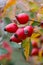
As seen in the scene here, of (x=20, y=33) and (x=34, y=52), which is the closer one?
(x=20, y=33)

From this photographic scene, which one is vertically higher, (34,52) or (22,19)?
(22,19)

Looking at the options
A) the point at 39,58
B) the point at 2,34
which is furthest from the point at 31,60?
the point at 2,34

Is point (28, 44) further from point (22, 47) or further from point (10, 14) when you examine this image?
point (10, 14)

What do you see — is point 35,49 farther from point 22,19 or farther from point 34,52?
point 22,19

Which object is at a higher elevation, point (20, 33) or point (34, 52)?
point (20, 33)

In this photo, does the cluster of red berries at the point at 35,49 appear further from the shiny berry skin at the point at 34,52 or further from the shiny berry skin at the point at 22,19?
the shiny berry skin at the point at 22,19

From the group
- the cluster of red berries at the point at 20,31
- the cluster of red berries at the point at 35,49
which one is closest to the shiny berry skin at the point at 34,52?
the cluster of red berries at the point at 35,49

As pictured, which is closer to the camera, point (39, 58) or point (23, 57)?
point (23, 57)

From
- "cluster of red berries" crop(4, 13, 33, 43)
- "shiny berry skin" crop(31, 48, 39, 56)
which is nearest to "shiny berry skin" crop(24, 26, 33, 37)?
"cluster of red berries" crop(4, 13, 33, 43)

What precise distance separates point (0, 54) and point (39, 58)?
0.17 m

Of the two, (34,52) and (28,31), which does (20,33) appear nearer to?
(28,31)

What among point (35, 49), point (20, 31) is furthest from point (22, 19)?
point (35, 49)

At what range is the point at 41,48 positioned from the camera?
86 centimetres

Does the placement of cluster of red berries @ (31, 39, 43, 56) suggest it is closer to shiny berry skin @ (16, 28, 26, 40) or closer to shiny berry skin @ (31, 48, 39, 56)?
shiny berry skin @ (31, 48, 39, 56)
